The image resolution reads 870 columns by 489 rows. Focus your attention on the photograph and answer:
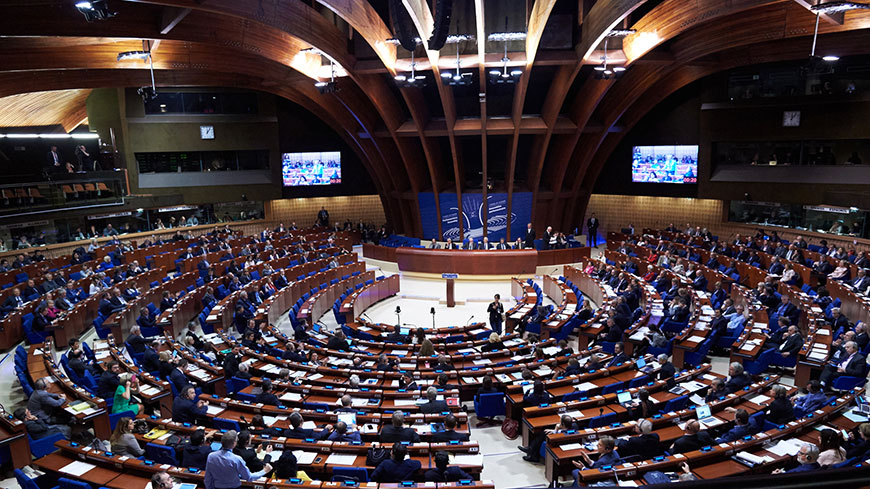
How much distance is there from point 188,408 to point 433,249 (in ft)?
54.2

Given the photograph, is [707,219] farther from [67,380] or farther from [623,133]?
[67,380]

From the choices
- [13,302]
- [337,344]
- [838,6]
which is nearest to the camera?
[838,6]

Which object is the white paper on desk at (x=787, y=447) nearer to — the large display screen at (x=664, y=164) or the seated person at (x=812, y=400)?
the seated person at (x=812, y=400)

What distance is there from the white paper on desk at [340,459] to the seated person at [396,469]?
2.07 ft

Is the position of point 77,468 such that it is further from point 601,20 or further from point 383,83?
point 383,83

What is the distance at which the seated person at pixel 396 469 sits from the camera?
735cm

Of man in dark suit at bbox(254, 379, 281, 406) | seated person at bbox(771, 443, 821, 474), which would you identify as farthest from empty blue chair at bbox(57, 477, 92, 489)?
seated person at bbox(771, 443, 821, 474)

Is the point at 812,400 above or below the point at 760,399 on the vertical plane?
above

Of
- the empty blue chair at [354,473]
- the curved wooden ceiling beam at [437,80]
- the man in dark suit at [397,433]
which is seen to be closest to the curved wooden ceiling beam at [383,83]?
the curved wooden ceiling beam at [437,80]

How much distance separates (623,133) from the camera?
94.0 feet

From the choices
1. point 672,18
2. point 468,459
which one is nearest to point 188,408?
point 468,459

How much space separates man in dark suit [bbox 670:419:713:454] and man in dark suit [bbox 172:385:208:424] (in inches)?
290

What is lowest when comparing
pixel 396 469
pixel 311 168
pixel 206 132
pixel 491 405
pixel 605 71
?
pixel 491 405

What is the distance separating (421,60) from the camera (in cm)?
2064
